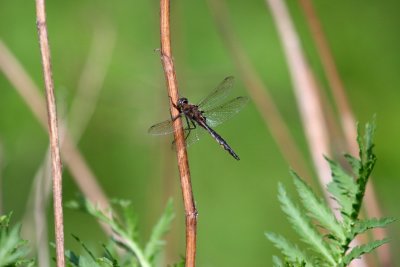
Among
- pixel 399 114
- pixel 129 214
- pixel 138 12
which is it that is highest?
pixel 138 12

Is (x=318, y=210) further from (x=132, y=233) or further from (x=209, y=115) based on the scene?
(x=209, y=115)

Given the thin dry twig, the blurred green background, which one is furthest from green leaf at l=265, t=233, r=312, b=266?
the blurred green background

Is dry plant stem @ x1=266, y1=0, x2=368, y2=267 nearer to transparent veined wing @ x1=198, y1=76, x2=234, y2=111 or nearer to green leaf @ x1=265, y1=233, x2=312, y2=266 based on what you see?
transparent veined wing @ x1=198, y1=76, x2=234, y2=111

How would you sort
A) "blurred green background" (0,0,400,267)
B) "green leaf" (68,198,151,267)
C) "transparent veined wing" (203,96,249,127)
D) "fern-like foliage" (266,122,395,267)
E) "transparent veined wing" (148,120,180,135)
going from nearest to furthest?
"fern-like foliage" (266,122,395,267)
"green leaf" (68,198,151,267)
"transparent veined wing" (148,120,180,135)
"transparent veined wing" (203,96,249,127)
"blurred green background" (0,0,400,267)

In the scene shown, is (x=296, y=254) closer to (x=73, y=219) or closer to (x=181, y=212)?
(x=181, y=212)

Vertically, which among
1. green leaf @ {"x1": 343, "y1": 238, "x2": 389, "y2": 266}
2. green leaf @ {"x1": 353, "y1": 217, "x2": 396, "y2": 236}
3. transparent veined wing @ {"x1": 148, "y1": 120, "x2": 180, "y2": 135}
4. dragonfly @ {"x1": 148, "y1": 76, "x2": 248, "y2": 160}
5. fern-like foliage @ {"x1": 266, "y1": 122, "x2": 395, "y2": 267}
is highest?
dragonfly @ {"x1": 148, "y1": 76, "x2": 248, "y2": 160}

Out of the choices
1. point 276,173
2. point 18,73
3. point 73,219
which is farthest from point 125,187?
point 18,73
